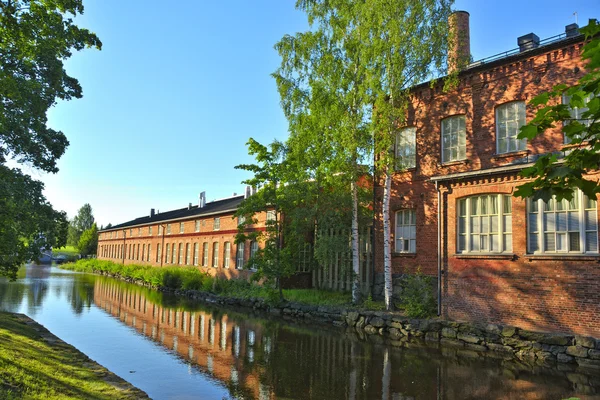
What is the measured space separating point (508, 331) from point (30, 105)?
49.5 feet

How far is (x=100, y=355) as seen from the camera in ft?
35.7

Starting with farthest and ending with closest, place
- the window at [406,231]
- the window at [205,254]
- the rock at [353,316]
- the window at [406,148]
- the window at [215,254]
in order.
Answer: the window at [205,254]
the window at [215,254]
the window at [406,148]
the window at [406,231]
the rock at [353,316]

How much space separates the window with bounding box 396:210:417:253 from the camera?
17594mm

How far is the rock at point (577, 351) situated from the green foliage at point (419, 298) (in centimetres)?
461

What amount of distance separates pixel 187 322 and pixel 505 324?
10.8m

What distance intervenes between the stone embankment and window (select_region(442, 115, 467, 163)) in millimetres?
6234

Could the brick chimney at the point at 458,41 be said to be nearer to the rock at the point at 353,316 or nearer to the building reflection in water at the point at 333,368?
the rock at the point at 353,316

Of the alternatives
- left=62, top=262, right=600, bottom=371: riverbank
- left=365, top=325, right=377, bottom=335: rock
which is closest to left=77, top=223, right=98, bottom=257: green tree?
left=62, top=262, right=600, bottom=371: riverbank

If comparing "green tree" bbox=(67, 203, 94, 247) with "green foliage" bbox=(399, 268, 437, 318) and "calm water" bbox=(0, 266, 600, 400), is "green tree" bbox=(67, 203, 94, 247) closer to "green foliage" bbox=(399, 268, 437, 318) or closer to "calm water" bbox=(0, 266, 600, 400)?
"calm water" bbox=(0, 266, 600, 400)

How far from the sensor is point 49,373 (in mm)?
6773

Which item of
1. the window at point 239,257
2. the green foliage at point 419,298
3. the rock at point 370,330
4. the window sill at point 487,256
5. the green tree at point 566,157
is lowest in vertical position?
the rock at point 370,330

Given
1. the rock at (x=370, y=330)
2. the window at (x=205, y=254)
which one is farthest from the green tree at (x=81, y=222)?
the rock at (x=370, y=330)

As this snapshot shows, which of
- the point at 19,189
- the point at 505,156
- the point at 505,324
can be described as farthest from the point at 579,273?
the point at 19,189

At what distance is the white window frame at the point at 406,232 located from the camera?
17.6m
